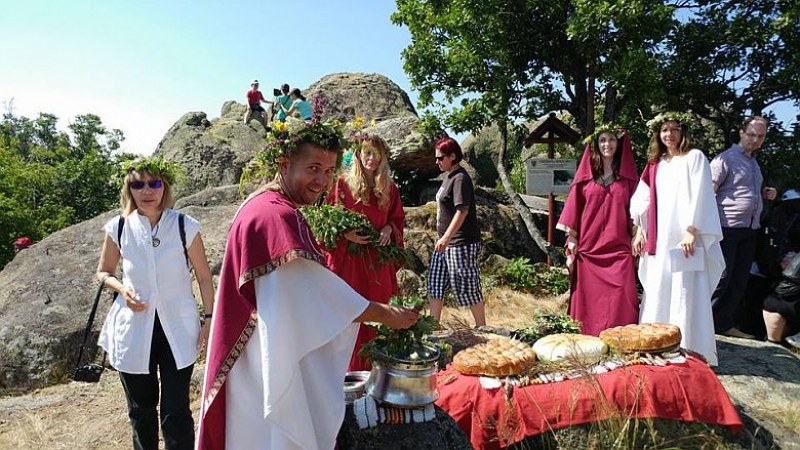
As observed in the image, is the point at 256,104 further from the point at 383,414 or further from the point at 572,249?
the point at 383,414

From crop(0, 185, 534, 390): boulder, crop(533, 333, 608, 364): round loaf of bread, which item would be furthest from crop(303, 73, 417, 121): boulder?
crop(533, 333, 608, 364): round loaf of bread

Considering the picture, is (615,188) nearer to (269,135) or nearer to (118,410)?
(269,135)

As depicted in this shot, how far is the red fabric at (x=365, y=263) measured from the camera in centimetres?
414

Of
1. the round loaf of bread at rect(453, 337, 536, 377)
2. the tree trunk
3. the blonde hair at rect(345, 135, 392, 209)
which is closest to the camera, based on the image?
the round loaf of bread at rect(453, 337, 536, 377)

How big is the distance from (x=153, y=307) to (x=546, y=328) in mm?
2694

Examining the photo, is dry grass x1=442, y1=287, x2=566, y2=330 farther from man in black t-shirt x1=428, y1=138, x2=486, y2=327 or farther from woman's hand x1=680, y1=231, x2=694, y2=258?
woman's hand x1=680, y1=231, x2=694, y2=258

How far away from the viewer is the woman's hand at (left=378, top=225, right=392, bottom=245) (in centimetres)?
423

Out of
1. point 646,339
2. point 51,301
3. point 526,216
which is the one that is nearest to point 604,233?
point 646,339

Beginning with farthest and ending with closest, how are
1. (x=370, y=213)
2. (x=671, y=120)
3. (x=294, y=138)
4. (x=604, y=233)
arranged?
1. (x=604, y=233)
2. (x=671, y=120)
3. (x=370, y=213)
4. (x=294, y=138)

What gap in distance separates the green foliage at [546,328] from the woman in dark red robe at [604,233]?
666 millimetres

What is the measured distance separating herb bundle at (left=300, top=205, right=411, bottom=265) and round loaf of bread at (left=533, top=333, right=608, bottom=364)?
109 cm

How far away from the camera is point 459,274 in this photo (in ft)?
18.1

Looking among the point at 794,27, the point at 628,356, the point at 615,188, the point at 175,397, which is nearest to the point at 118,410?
the point at 175,397

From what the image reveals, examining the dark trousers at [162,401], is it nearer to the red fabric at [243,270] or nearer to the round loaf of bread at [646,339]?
the red fabric at [243,270]
